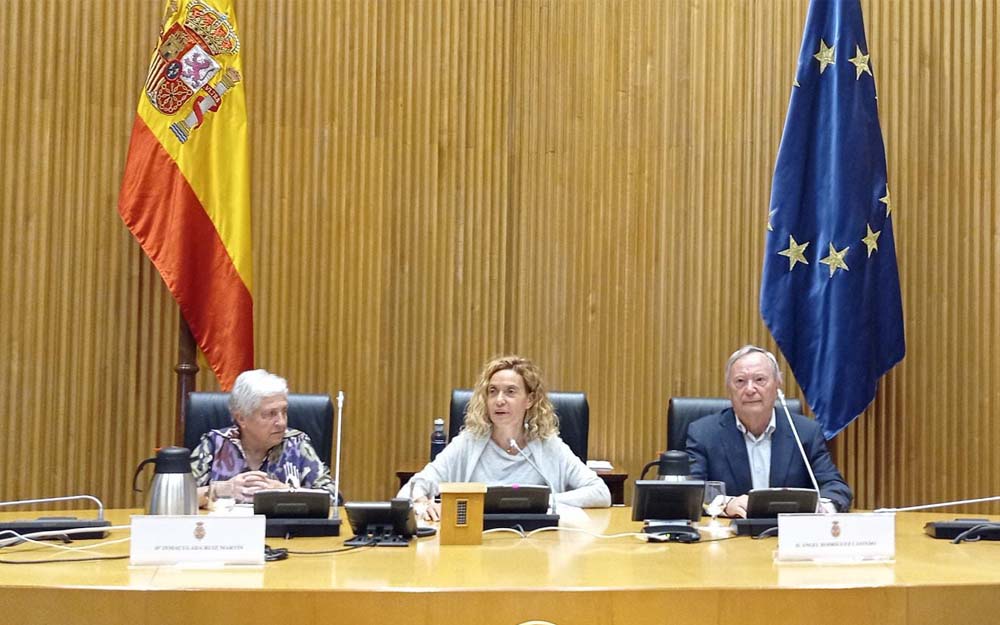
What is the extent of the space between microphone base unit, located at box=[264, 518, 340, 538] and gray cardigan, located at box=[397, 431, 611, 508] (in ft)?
2.36

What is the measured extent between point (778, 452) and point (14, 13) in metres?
3.78

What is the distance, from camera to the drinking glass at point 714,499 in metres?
3.18

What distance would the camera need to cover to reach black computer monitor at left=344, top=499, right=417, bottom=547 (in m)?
2.67

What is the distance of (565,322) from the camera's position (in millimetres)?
5105

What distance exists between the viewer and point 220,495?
10.9ft

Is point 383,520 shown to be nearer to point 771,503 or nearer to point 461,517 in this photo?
point 461,517

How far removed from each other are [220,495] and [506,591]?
1.54 m

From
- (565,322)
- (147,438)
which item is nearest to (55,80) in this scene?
(147,438)

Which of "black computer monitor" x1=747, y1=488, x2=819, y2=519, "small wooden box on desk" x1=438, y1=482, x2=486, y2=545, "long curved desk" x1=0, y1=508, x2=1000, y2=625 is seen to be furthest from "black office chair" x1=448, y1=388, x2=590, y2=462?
"long curved desk" x1=0, y1=508, x2=1000, y2=625

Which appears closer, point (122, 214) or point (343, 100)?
point (122, 214)

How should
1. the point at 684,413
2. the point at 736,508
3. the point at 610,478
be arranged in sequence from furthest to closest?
1. the point at 610,478
2. the point at 684,413
3. the point at 736,508

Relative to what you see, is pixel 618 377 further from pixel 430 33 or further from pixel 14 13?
pixel 14 13

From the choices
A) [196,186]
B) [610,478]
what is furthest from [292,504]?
[196,186]

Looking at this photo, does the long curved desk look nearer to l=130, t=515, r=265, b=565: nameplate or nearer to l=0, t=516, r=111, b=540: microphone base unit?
l=130, t=515, r=265, b=565: nameplate
